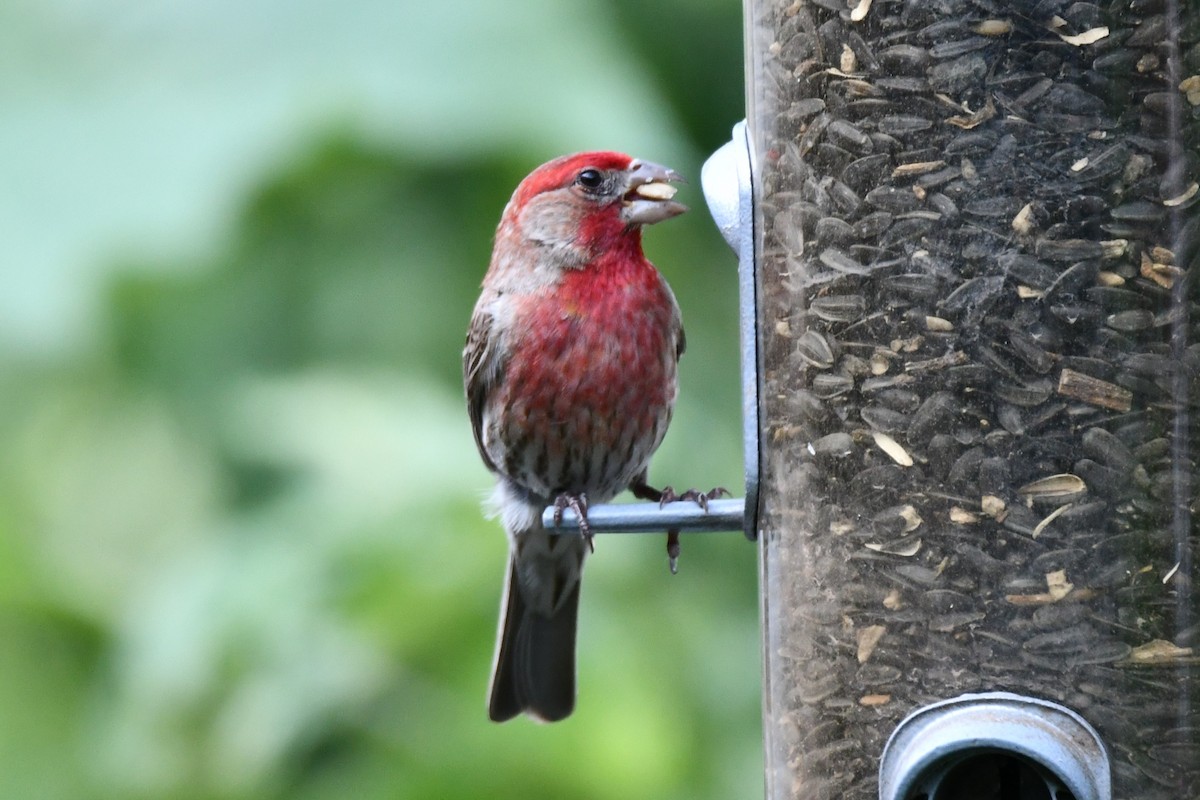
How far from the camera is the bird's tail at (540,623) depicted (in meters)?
5.37

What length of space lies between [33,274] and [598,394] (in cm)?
152

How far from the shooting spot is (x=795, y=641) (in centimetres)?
376

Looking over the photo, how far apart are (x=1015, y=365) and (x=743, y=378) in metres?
0.71

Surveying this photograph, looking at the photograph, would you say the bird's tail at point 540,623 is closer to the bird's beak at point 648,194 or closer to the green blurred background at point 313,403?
the green blurred background at point 313,403

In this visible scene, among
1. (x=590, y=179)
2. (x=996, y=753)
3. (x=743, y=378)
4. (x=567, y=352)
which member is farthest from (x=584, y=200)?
(x=996, y=753)

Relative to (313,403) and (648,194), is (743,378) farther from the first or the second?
(313,403)

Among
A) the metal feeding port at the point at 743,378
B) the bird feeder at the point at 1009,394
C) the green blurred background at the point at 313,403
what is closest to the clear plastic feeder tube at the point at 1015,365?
the bird feeder at the point at 1009,394

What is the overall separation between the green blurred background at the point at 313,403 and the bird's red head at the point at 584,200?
3.4 inches

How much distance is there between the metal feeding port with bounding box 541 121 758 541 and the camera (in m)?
3.92

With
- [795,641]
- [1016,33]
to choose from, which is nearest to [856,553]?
[795,641]

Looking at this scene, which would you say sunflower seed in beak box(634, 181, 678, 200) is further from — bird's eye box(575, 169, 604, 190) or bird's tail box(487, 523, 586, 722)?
bird's tail box(487, 523, 586, 722)

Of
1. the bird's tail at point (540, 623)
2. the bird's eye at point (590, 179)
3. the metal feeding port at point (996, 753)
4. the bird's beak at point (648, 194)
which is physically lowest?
the metal feeding port at point (996, 753)

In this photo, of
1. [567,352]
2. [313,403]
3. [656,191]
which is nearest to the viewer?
[313,403]

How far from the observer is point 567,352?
17.7 ft
